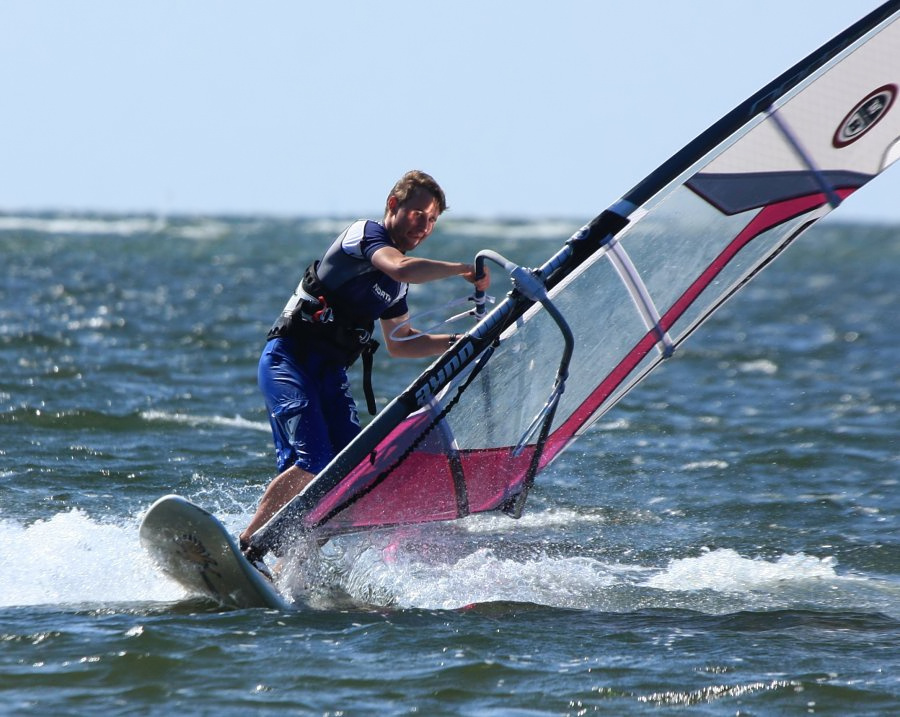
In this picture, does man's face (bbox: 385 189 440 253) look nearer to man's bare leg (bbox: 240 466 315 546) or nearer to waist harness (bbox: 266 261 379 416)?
Result: waist harness (bbox: 266 261 379 416)

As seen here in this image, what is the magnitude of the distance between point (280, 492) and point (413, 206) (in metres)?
1.39

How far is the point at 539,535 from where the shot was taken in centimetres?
732

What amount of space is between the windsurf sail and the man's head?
307 mm

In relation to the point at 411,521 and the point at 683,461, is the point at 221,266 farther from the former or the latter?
the point at 411,521

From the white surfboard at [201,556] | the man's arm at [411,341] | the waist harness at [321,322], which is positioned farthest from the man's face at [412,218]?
the white surfboard at [201,556]

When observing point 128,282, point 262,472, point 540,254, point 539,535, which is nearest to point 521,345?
point 539,535

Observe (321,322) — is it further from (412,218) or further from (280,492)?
(280,492)

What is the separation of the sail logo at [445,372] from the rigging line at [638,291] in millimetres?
753

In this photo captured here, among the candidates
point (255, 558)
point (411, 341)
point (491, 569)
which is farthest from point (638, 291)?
point (255, 558)

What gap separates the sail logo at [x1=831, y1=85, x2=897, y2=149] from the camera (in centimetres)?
584

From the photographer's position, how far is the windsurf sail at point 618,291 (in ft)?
18.8

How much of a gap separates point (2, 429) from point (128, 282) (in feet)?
57.9

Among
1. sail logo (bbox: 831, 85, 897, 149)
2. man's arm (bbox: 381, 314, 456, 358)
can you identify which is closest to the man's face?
man's arm (bbox: 381, 314, 456, 358)

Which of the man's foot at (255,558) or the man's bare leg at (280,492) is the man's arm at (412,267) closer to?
the man's bare leg at (280,492)
